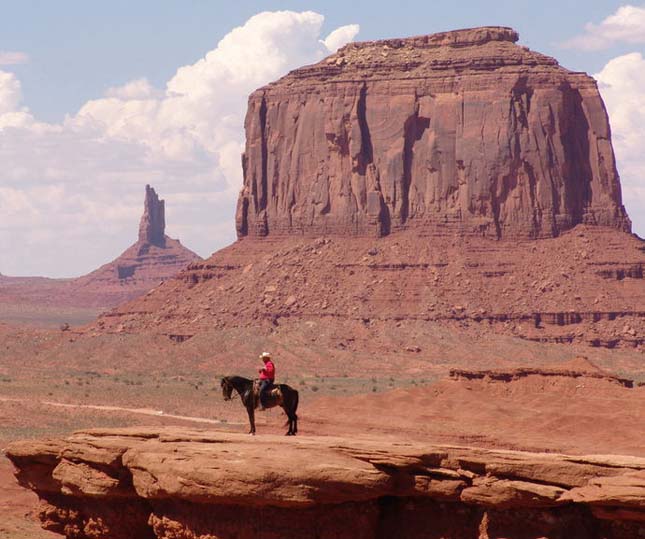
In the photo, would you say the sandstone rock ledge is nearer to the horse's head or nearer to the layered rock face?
the horse's head

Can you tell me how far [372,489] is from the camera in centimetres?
2542

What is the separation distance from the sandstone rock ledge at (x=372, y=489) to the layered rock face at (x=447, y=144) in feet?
316

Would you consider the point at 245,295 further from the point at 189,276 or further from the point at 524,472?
the point at 524,472

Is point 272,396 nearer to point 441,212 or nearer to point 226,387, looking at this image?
point 226,387

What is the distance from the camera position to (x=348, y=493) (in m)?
25.3

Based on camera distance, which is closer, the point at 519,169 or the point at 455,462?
the point at 455,462

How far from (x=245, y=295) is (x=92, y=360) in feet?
39.1

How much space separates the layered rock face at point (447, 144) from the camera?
12269 cm

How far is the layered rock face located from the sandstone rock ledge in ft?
316

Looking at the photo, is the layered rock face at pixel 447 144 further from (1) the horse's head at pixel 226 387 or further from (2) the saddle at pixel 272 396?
(2) the saddle at pixel 272 396

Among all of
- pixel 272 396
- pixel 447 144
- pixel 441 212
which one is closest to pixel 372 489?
pixel 272 396

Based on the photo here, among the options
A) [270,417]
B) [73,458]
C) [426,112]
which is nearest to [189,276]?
[426,112]

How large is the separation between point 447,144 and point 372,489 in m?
99.7

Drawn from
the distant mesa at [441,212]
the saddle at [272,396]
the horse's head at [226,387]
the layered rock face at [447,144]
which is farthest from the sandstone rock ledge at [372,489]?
the layered rock face at [447,144]
